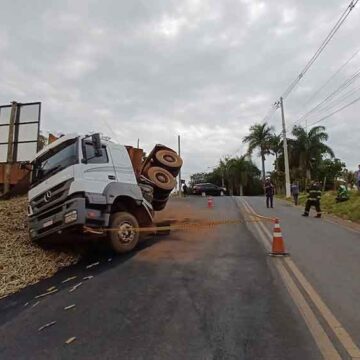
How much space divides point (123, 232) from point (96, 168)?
1.66 metres

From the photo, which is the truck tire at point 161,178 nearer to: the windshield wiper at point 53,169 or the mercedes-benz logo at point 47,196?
the windshield wiper at point 53,169

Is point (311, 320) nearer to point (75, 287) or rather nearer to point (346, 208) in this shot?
point (75, 287)

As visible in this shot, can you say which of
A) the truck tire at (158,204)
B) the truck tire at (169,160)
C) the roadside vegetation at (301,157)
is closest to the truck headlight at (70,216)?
the truck tire at (158,204)

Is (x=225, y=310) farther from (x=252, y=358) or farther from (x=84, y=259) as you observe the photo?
(x=84, y=259)

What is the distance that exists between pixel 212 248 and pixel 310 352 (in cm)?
632

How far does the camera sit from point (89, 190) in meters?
9.34

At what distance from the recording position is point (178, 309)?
593cm

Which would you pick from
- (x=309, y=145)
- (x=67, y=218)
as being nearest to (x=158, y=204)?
(x=67, y=218)

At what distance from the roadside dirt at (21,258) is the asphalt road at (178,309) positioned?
1.57ft

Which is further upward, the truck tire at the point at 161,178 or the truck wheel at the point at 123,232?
the truck tire at the point at 161,178

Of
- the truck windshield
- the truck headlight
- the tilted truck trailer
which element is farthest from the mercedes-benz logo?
the truck headlight

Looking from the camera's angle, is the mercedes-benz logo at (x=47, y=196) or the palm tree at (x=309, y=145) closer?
the mercedes-benz logo at (x=47, y=196)

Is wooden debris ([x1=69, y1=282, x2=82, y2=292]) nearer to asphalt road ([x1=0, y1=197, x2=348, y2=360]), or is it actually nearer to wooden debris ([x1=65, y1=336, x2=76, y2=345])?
asphalt road ([x1=0, y1=197, x2=348, y2=360])

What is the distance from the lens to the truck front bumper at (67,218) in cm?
902
